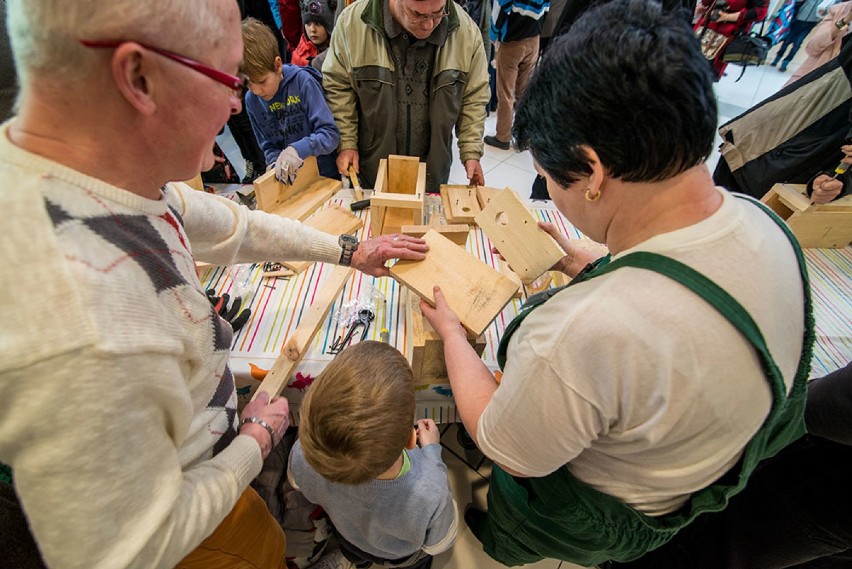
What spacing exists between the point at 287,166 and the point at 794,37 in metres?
9.50

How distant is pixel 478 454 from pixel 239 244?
4.88 feet

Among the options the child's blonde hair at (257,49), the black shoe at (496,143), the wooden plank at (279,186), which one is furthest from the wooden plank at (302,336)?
the black shoe at (496,143)

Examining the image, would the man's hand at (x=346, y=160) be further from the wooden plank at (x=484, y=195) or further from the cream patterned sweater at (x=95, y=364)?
the cream patterned sweater at (x=95, y=364)

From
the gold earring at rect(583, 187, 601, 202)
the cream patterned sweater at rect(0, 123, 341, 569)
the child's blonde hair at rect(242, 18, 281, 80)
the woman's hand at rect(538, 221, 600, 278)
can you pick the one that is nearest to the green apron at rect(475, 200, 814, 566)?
the gold earring at rect(583, 187, 601, 202)

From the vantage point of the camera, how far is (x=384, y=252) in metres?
1.30

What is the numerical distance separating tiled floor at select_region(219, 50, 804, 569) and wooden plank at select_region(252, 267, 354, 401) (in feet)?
3.43

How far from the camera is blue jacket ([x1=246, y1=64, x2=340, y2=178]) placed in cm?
208

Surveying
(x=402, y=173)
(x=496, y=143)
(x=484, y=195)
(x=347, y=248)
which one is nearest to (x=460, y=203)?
(x=484, y=195)

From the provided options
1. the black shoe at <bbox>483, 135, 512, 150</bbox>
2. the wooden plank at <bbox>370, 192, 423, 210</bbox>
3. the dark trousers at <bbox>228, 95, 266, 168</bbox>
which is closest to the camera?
the wooden plank at <bbox>370, 192, 423, 210</bbox>

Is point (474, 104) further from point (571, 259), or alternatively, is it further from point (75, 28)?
point (75, 28)

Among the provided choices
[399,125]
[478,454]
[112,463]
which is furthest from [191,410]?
[399,125]

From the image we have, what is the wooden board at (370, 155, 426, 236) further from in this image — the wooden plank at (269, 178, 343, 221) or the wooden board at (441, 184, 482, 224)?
the wooden plank at (269, 178, 343, 221)

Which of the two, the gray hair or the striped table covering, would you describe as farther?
the striped table covering

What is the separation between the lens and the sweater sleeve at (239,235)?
103 centimetres
